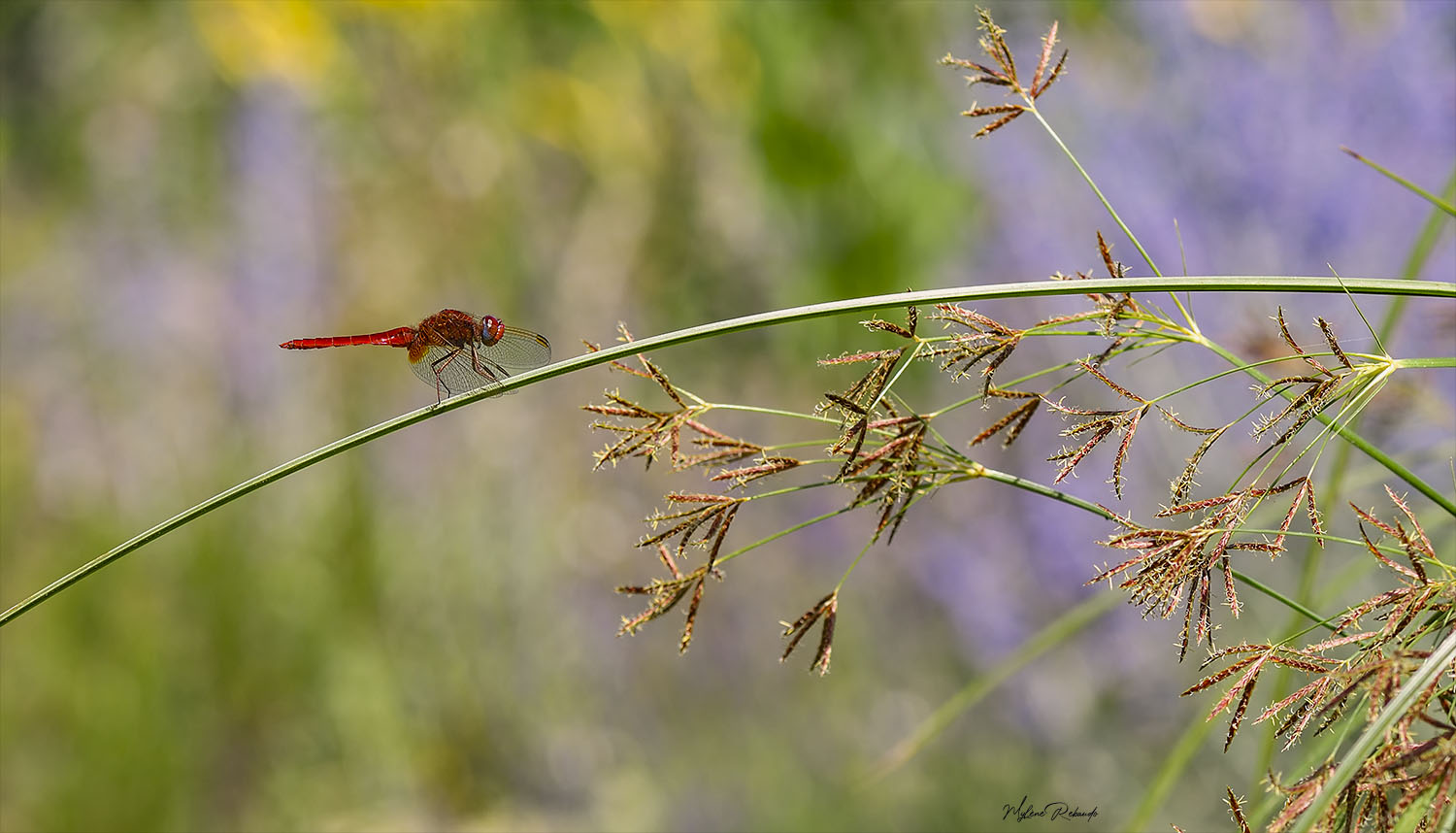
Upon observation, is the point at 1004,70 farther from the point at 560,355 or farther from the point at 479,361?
the point at 560,355

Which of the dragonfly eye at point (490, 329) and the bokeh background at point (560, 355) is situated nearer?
the dragonfly eye at point (490, 329)

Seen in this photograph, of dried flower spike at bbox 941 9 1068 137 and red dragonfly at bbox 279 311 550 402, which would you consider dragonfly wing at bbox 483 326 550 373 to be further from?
dried flower spike at bbox 941 9 1068 137

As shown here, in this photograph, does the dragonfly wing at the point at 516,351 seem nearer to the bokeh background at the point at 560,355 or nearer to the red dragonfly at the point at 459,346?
the red dragonfly at the point at 459,346

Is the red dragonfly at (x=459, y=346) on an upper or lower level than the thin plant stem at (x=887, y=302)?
upper

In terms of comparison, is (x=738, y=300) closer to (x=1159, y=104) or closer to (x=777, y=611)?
(x=777, y=611)

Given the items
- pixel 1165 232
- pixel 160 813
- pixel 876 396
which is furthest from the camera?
pixel 160 813

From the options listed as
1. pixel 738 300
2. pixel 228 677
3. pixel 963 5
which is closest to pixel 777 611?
pixel 738 300
